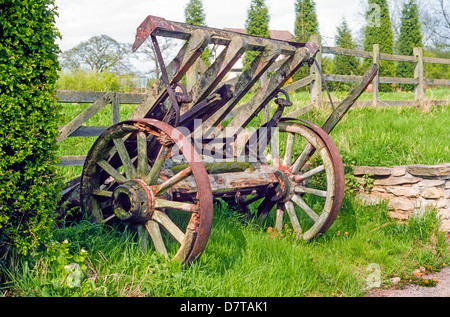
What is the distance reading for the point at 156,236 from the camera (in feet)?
11.5

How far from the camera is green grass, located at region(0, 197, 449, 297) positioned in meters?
3.14

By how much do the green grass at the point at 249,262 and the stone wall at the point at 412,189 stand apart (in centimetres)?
29

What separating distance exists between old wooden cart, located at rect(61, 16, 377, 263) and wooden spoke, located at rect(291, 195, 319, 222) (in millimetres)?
12

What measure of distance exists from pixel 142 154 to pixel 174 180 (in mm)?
390

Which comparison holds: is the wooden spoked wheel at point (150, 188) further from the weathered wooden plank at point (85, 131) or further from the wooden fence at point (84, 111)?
the weathered wooden plank at point (85, 131)

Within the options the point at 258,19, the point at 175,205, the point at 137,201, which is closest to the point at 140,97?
the point at 137,201

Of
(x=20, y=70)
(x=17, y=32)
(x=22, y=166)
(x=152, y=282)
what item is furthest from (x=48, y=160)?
(x=152, y=282)

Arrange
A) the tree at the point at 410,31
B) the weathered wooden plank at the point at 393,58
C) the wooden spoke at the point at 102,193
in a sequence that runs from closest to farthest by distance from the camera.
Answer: the wooden spoke at the point at 102,193 → the weathered wooden plank at the point at 393,58 → the tree at the point at 410,31

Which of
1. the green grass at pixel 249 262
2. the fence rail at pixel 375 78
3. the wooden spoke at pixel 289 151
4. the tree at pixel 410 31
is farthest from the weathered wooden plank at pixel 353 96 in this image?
the tree at pixel 410 31

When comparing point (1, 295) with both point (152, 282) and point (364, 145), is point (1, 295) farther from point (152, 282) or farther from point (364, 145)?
point (364, 145)

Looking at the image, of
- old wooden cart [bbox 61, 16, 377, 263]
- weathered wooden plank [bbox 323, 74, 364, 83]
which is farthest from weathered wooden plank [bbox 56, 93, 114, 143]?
weathered wooden plank [bbox 323, 74, 364, 83]

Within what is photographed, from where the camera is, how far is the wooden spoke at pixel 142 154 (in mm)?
3584

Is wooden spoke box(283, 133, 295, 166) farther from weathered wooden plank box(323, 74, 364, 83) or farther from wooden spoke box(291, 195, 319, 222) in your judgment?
weathered wooden plank box(323, 74, 364, 83)

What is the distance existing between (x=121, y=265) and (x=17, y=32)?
1.76 metres
